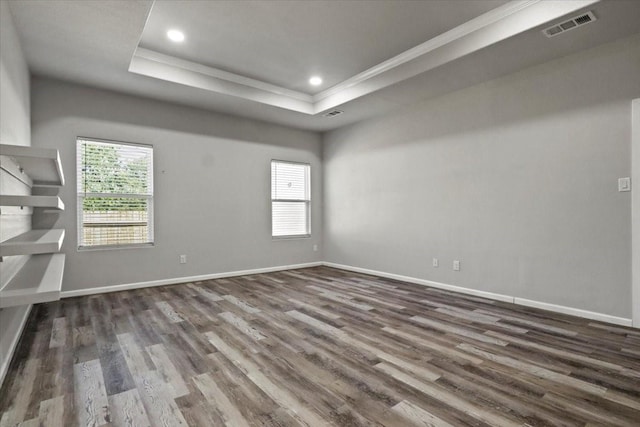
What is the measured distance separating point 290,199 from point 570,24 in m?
4.53

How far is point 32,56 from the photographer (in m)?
3.40

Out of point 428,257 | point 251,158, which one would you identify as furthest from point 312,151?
point 428,257

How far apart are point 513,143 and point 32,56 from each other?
207 inches

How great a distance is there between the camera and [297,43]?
12.1 ft

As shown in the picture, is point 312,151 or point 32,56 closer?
point 32,56

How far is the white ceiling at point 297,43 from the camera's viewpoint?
2.86 meters

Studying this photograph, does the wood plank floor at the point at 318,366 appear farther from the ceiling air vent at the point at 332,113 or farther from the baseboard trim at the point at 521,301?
the ceiling air vent at the point at 332,113

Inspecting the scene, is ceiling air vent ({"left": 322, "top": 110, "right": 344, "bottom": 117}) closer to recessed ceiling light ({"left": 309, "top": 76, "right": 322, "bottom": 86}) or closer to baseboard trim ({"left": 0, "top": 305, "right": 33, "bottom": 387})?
recessed ceiling light ({"left": 309, "top": 76, "right": 322, "bottom": 86})

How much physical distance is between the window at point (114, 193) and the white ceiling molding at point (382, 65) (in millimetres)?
1255

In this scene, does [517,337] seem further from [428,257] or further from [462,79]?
[462,79]

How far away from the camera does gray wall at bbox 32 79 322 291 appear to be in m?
4.11

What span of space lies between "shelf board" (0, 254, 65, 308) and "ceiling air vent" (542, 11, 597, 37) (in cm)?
398

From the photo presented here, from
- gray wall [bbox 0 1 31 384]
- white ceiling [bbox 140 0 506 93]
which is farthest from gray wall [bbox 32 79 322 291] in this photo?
white ceiling [bbox 140 0 506 93]

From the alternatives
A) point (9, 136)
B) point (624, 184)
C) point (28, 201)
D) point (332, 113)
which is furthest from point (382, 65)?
point (28, 201)
